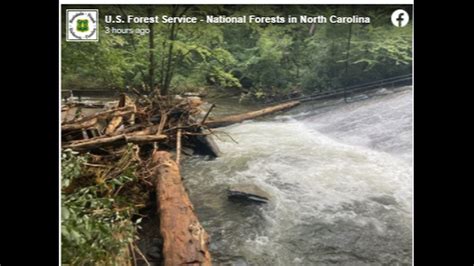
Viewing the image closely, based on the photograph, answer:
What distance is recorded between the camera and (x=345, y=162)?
252 centimetres

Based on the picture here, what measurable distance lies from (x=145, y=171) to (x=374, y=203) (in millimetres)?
1248

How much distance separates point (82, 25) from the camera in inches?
94.7

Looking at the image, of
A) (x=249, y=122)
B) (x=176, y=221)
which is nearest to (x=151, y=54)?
(x=249, y=122)

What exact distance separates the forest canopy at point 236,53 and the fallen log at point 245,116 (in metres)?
0.08

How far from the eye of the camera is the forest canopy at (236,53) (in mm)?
2424

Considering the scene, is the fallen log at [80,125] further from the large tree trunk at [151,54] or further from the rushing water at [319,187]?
the rushing water at [319,187]

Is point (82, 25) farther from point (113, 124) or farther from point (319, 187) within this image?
point (319, 187)

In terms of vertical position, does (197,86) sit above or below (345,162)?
above

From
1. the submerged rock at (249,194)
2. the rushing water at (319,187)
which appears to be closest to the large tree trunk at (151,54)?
the rushing water at (319,187)

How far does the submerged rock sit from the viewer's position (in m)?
2.50

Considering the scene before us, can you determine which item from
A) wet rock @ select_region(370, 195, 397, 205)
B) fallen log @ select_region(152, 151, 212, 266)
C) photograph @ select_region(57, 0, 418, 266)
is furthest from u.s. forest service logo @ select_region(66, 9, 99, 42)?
wet rock @ select_region(370, 195, 397, 205)

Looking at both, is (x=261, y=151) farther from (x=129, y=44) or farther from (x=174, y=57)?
(x=129, y=44)

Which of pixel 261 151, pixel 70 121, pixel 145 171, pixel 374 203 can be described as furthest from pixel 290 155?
pixel 70 121

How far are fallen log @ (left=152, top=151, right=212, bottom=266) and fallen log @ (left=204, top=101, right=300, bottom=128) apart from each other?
31 cm
